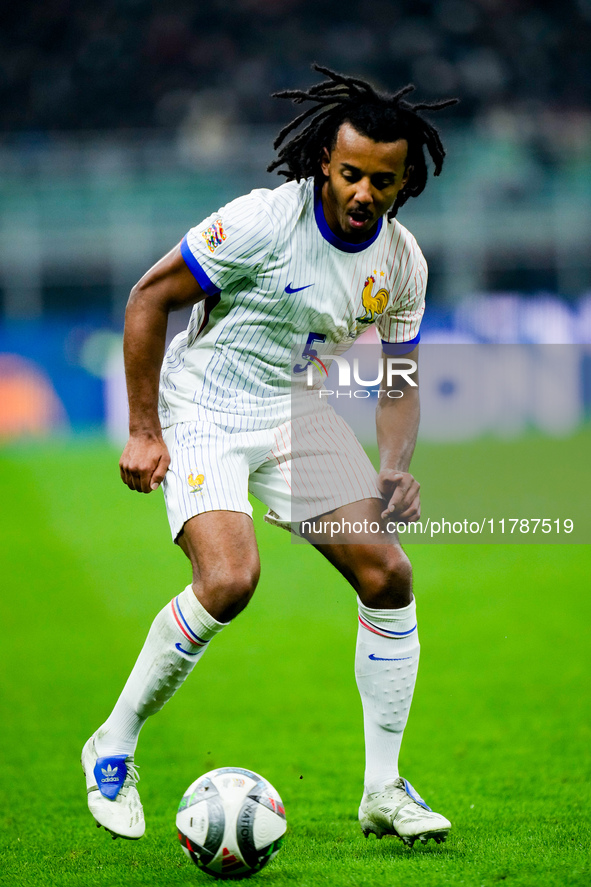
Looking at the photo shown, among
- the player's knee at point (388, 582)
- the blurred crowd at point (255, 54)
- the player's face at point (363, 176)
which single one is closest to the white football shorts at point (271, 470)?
the player's knee at point (388, 582)

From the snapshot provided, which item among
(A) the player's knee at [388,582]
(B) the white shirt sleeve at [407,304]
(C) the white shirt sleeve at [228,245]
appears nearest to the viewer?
(C) the white shirt sleeve at [228,245]

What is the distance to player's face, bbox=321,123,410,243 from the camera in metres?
3.40

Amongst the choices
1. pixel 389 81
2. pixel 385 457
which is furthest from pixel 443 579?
pixel 389 81

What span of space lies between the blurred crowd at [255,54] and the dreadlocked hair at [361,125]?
2337cm

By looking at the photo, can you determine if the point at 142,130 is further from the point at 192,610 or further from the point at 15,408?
the point at 192,610

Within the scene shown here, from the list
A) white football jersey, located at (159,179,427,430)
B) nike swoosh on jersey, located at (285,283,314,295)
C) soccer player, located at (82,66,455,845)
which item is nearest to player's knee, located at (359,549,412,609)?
soccer player, located at (82,66,455,845)

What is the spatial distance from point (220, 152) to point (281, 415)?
1987 centimetres

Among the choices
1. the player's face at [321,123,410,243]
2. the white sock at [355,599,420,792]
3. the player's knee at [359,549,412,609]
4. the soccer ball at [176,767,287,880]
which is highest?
the player's face at [321,123,410,243]

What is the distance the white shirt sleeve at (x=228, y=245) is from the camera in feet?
11.1

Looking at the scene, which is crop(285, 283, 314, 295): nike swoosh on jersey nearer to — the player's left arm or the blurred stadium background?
the player's left arm

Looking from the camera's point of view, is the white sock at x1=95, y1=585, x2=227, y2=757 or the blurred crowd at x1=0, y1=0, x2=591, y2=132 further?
the blurred crowd at x1=0, y1=0, x2=591, y2=132

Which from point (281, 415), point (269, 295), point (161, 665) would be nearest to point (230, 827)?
point (161, 665)

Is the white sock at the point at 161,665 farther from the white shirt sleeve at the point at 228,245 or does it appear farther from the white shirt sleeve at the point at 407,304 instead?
the white shirt sleeve at the point at 407,304

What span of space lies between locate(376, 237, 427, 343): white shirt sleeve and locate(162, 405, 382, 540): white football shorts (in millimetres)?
360
